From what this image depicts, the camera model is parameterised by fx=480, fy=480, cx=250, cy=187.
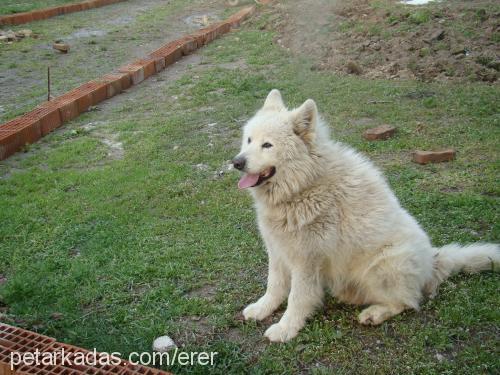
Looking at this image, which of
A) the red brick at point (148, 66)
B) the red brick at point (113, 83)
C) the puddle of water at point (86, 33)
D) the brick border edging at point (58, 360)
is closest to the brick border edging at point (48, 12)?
the puddle of water at point (86, 33)

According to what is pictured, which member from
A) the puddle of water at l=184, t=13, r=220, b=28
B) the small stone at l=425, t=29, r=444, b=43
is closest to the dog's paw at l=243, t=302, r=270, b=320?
the small stone at l=425, t=29, r=444, b=43

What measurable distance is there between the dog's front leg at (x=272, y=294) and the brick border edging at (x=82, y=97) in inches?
202

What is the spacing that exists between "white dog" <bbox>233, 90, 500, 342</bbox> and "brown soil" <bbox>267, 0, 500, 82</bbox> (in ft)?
20.9

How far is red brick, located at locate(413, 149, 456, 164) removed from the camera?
6066 mm

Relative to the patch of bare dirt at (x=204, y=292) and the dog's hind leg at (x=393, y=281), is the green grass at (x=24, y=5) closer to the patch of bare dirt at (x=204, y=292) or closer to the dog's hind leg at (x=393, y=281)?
the patch of bare dirt at (x=204, y=292)

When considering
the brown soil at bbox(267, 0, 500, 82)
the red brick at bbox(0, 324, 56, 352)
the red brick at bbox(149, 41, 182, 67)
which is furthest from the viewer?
the red brick at bbox(149, 41, 182, 67)

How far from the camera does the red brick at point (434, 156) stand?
239 inches

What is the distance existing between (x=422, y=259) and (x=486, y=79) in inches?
259

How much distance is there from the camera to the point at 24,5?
59.0ft

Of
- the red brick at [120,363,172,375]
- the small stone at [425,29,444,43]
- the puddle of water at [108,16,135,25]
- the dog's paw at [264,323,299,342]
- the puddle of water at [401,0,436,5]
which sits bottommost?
the dog's paw at [264,323,299,342]

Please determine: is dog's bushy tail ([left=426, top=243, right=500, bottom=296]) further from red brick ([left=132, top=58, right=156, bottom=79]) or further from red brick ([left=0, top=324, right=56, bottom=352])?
red brick ([left=132, top=58, right=156, bottom=79])

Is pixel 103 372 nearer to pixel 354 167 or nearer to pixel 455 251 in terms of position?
pixel 354 167

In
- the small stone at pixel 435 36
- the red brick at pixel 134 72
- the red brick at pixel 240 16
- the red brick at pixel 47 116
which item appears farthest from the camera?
the red brick at pixel 240 16

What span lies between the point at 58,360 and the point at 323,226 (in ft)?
6.51
